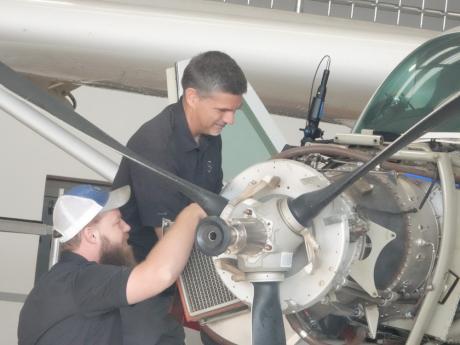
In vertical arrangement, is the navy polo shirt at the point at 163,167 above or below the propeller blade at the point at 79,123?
below

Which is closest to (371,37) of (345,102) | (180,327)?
(345,102)

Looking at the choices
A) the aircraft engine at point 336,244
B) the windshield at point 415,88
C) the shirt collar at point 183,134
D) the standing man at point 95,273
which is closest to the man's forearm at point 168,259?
the standing man at point 95,273

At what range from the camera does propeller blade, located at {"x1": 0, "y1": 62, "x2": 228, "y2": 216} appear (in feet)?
11.4

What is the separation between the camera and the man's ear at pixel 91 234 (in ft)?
13.0

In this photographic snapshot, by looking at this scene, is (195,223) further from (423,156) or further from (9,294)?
(9,294)

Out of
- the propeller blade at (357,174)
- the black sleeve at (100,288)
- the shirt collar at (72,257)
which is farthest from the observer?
the shirt collar at (72,257)

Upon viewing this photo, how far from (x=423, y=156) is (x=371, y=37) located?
2940 mm

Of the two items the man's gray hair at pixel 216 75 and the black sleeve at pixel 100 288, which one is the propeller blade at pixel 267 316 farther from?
the man's gray hair at pixel 216 75

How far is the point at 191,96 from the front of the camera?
4.11m

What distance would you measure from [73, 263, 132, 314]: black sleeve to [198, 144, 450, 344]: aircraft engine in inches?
16.0

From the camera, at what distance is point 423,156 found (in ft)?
11.7

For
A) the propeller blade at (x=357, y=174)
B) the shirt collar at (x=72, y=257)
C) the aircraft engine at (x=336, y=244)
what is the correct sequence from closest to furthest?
the propeller blade at (x=357, y=174) < the aircraft engine at (x=336, y=244) < the shirt collar at (x=72, y=257)

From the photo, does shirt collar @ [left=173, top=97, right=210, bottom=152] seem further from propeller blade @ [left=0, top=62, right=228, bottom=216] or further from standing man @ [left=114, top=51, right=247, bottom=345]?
propeller blade @ [left=0, top=62, right=228, bottom=216]

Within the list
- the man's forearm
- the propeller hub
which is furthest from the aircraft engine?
the man's forearm
